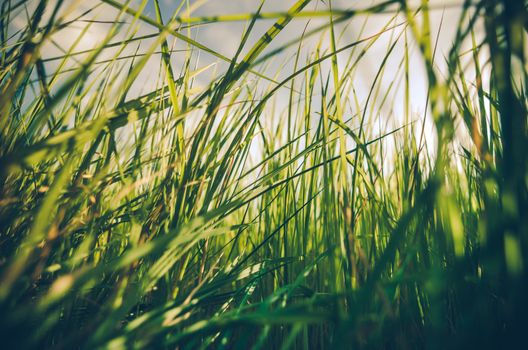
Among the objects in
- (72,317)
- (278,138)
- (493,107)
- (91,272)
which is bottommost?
(72,317)

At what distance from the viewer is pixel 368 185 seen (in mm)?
576

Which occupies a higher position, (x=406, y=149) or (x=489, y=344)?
(x=406, y=149)

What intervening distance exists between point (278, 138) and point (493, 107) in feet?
2.10

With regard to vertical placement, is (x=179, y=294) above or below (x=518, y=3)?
below

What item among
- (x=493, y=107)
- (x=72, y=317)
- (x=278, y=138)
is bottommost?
(x=72, y=317)

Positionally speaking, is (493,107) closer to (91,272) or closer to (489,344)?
(489,344)

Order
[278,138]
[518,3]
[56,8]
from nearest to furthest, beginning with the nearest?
[518,3]
[56,8]
[278,138]

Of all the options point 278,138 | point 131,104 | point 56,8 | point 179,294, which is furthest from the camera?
point 278,138

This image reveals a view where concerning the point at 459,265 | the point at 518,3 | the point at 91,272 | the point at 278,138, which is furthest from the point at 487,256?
the point at 278,138

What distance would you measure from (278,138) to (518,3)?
2.71 ft

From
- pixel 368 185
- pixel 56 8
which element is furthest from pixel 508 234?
pixel 56 8

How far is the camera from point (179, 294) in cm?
46

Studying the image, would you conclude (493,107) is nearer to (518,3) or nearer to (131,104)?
(518,3)

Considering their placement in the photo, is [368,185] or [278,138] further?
[278,138]
